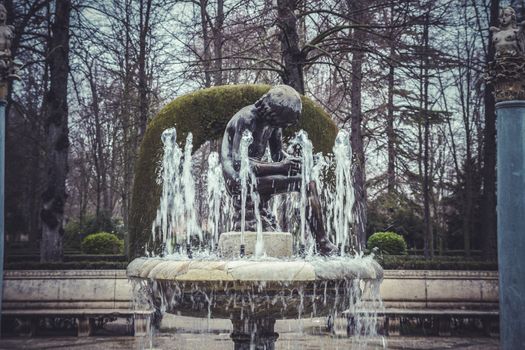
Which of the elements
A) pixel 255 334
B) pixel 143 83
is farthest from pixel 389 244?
pixel 255 334

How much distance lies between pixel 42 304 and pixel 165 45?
28.6 ft

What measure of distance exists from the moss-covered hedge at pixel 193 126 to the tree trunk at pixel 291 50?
252 cm

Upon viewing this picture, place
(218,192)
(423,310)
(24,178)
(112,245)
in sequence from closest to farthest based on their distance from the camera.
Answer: (218,192) → (423,310) → (112,245) → (24,178)

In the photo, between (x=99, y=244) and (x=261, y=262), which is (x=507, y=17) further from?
(x=99, y=244)

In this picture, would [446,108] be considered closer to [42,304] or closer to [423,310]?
[423,310]

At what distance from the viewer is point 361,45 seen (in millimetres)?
15031

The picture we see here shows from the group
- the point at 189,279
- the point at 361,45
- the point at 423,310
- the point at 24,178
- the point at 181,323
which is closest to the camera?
the point at 189,279

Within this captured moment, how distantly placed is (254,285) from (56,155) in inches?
455

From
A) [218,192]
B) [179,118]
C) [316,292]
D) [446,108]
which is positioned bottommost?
[316,292]

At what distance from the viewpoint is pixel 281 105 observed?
605 cm

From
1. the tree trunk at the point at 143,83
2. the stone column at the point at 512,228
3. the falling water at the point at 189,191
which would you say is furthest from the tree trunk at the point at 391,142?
the stone column at the point at 512,228

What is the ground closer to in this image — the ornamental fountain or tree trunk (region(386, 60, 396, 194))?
the ornamental fountain

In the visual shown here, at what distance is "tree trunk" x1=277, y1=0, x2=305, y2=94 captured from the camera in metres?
13.8

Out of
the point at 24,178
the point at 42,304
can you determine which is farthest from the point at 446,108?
the point at 24,178
